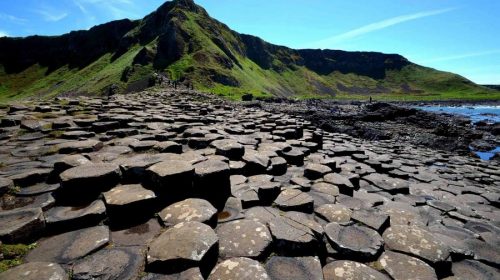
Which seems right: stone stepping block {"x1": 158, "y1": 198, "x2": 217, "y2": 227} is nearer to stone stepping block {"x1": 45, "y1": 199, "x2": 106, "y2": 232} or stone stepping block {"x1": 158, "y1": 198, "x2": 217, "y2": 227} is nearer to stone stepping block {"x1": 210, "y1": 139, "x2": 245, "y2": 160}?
stone stepping block {"x1": 45, "y1": 199, "x2": 106, "y2": 232}

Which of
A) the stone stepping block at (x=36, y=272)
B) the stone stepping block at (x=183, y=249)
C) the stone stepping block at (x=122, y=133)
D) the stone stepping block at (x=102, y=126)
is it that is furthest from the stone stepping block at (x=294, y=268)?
the stone stepping block at (x=102, y=126)

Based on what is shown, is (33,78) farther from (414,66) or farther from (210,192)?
(414,66)

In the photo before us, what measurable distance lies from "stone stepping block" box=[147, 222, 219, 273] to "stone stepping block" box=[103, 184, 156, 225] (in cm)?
55

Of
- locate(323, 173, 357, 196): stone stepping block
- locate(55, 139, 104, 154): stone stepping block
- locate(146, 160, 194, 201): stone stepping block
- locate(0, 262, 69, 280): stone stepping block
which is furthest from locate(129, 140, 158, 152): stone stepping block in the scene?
locate(323, 173, 357, 196): stone stepping block

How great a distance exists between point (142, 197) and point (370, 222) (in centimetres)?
315

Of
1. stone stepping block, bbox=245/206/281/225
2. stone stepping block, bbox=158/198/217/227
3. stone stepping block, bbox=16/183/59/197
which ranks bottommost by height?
stone stepping block, bbox=245/206/281/225

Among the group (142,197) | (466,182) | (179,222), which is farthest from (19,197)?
(466,182)

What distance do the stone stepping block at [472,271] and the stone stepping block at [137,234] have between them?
140 inches

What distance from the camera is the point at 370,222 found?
3.91 meters

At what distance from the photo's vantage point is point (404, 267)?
3.05m

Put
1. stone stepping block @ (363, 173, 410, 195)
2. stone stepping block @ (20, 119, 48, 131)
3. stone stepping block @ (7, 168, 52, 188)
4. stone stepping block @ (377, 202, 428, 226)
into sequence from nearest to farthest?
stone stepping block @ (7, 168, 52, 188) < stone stepping block @ (377, 202, 428, 226) < stone stepping block @ (363, 173, 410, 195) < stone stepping block @ (20, 119, 48, 131)

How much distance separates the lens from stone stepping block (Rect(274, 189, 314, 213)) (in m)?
4.25

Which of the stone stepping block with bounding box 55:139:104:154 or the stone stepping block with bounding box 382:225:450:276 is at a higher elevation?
the stone stepping block with bounding box 55:139:104:154

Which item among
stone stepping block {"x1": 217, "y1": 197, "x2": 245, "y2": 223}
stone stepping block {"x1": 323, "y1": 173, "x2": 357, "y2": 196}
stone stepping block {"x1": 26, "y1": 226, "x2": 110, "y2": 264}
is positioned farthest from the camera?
stone stepping block {"x1": 323, "y1": 173, "x2": 357, "y2": 196}
